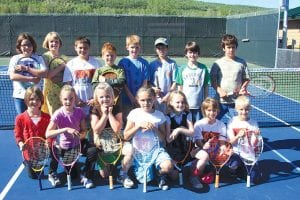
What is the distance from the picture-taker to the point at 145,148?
A: 4172mm

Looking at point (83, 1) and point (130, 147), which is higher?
point (83, 1)

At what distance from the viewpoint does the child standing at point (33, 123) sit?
4.30m

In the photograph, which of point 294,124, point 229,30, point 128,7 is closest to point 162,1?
point 128,7

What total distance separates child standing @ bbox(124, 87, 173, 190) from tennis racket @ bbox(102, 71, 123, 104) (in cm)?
48

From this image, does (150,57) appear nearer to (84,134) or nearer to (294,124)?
(294,124)

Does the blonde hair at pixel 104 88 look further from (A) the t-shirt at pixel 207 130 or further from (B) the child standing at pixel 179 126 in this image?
(A) the t-shirt at pixel 207 130

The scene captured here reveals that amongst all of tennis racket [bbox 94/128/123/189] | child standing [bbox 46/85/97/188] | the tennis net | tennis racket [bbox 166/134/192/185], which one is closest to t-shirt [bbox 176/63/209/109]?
tennis racket [bbox 166/134/192/185]

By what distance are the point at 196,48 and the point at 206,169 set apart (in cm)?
143

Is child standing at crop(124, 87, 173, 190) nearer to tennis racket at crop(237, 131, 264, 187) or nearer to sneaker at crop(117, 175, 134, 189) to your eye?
sneaker at crop(117, 175, 134, 189)

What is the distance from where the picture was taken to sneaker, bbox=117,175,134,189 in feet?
13.8

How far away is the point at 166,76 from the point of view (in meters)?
4.97

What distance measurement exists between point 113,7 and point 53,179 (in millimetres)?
46445

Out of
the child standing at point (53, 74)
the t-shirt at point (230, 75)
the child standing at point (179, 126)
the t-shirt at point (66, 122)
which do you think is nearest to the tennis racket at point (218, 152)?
the child standing at point (179, 126)

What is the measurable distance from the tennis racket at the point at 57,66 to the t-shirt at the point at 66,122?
0.68m
